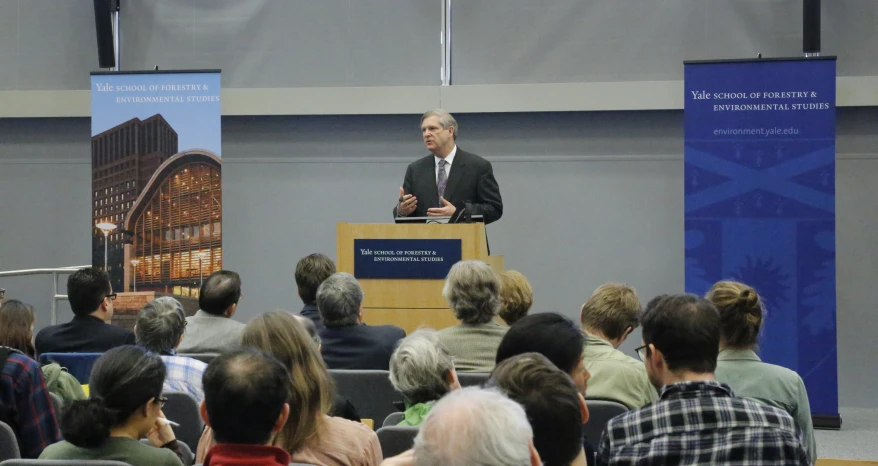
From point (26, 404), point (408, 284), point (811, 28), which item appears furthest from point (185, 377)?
point (811, 28)

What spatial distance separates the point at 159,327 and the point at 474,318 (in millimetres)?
1227

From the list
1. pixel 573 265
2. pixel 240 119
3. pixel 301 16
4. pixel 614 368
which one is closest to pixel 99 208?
Answer: pixel 240 119

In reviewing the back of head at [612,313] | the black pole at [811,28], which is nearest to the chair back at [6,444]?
the back of head at [612,313]

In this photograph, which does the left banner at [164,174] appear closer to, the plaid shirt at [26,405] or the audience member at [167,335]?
the audience member at [167,335]

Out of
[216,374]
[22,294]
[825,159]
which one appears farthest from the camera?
[22,294]

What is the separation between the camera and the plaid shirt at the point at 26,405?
320 centimetres

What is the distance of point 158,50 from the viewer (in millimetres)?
8203

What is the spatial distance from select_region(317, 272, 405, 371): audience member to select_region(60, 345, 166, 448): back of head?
5.33ft

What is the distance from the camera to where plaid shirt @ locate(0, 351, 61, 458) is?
3203mm

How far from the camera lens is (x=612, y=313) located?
3662 millimetres

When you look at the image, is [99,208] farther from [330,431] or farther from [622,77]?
[330,431]

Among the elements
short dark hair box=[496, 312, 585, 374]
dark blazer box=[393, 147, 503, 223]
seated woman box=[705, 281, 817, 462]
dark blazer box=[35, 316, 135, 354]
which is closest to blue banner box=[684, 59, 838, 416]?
dark blazer box=[393, 147, 503, 223]

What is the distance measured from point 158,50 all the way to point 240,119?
0.94m

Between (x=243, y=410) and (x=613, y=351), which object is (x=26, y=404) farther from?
(x=613, y=351)
